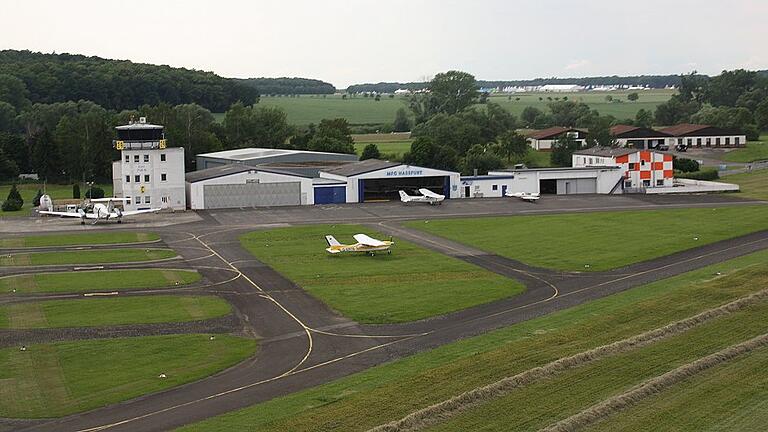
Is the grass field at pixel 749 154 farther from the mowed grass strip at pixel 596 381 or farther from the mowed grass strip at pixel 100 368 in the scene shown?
the mowed grass strip at pixel 100 368

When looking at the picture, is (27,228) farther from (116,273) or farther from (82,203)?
(116,273)

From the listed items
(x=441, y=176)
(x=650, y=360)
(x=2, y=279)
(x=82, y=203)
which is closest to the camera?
(x=650, y=360)

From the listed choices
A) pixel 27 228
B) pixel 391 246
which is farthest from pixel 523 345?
pixel 27 228

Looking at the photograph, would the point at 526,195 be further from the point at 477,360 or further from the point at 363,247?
the point at 477,360

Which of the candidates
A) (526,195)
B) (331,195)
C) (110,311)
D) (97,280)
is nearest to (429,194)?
(331,195)

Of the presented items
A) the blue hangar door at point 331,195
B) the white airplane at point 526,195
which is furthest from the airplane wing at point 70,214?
the white airplane at point 526,195

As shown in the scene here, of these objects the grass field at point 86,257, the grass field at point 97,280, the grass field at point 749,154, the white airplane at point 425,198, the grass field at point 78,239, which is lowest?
the grass field at point 97,280
